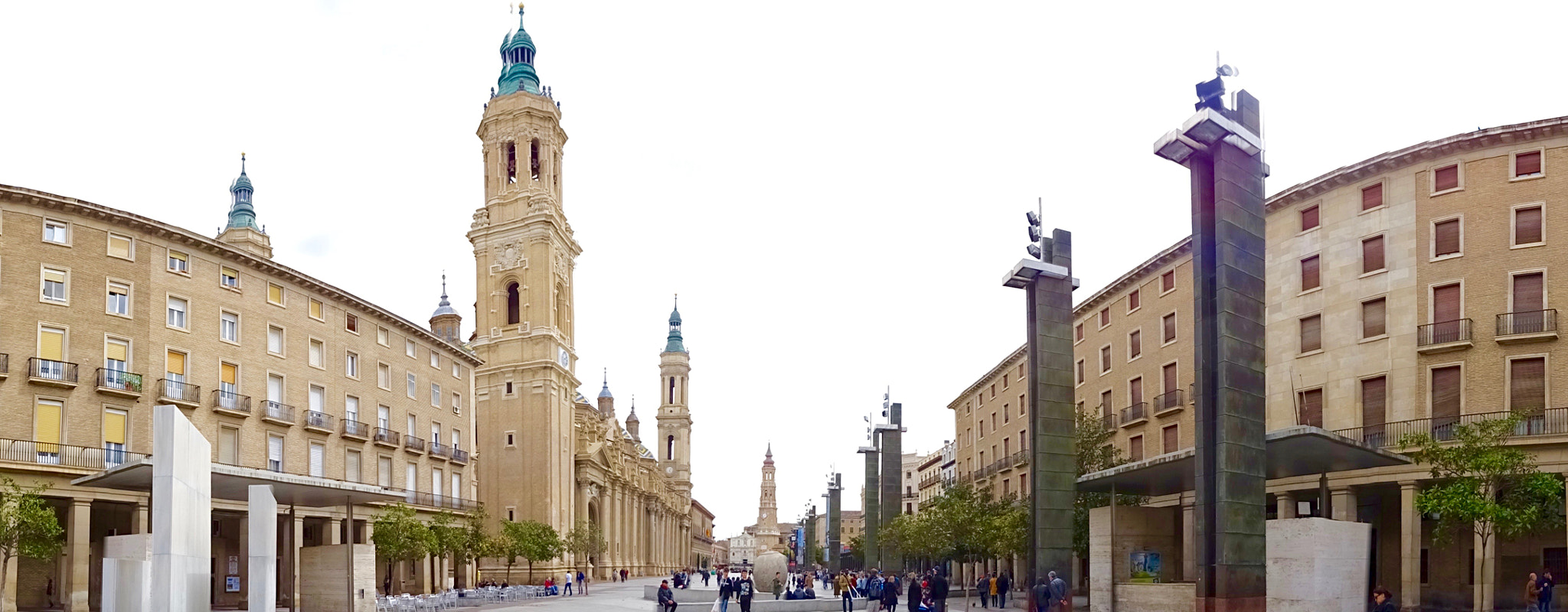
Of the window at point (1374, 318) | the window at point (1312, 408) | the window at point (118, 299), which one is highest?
the window at point (118, 299)

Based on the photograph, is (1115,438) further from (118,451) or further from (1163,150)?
(118,451)

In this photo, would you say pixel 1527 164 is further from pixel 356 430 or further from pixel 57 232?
pixel 57 232

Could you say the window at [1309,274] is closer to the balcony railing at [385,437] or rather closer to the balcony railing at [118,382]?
the balcony railing at [385,437]

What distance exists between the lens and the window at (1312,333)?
131 ft

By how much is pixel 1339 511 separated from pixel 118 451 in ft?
124

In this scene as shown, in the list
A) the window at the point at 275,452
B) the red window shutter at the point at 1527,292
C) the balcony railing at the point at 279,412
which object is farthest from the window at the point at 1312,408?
the window at the point at 275,452

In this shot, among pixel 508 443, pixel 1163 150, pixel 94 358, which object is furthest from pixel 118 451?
pixel 508 443

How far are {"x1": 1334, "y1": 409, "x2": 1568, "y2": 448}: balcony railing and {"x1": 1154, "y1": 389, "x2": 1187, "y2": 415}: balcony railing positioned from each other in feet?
26.6

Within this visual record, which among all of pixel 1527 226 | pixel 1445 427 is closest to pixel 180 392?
pixel 1445 427

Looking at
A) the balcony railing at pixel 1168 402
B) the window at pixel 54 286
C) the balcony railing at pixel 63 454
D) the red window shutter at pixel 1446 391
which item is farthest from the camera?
the balcony railing at pixel 1168 402

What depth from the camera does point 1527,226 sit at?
115 feet

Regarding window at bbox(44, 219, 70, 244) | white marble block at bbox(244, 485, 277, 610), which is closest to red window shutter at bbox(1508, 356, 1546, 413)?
white marble block at bbox(244, 485, 277, 610)

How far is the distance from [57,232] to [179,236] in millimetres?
4160

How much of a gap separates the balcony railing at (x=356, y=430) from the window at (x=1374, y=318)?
1476 inches
